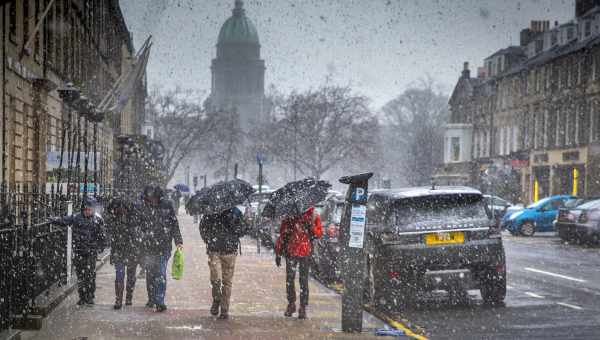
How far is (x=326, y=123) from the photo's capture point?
81.4 meters

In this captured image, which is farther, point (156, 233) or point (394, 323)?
point (156, 233)

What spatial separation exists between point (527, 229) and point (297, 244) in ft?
87.9

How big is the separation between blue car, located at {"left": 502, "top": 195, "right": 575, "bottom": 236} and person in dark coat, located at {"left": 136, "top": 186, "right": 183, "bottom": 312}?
26.5 meters

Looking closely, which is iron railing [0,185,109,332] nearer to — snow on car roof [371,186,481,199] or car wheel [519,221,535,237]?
snow on car roof [371,186,481,199]

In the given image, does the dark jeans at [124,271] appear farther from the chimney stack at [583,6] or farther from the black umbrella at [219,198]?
the chimney stack at [583,6]

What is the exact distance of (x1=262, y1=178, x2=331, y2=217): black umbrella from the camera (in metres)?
12.3

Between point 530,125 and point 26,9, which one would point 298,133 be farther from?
point 26,9

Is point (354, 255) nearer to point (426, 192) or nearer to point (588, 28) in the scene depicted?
point (426, 192)

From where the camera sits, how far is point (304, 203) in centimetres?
1233

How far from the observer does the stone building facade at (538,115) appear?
50812mm

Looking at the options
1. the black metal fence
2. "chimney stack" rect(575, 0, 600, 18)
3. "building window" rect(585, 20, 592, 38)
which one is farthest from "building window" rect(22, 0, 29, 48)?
"chimney stack" rect(575, 0, 600, 18)

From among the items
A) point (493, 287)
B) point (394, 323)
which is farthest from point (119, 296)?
point (493, 287)

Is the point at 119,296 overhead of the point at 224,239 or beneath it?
beneath

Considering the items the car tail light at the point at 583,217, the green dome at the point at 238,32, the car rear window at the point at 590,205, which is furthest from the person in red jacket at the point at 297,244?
the green dome at the point at 238,32
